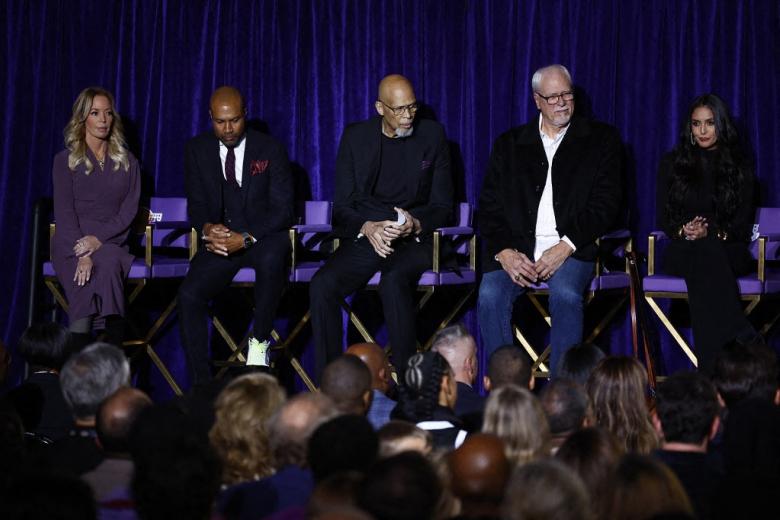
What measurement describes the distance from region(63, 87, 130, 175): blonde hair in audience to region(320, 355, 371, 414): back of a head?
3094mm

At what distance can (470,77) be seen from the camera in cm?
667

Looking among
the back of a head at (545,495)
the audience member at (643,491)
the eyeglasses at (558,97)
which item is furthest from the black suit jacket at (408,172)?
the back of a head at (545,495)

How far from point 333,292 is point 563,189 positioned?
1.28 metres

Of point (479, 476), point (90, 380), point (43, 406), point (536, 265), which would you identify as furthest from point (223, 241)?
point (479, 476)

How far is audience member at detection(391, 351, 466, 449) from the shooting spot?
3.61m

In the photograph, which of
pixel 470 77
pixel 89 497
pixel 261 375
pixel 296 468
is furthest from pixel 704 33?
pixel 89 497

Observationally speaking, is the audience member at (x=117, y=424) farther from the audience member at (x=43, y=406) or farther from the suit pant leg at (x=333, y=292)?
the suit pant leg at (x=333, y=292)

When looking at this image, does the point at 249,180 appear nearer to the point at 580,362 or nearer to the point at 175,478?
the point at 580,362

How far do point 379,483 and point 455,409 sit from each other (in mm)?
1671

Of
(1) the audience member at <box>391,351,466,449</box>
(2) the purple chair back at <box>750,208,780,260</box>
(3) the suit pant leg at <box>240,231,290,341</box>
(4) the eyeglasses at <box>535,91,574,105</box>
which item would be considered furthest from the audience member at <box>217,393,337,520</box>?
(2) the purple chair back at <box>750,208,780,260</box>

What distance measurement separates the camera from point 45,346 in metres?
4.82

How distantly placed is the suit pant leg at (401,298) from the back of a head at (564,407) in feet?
7.41

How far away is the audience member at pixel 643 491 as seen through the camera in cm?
245

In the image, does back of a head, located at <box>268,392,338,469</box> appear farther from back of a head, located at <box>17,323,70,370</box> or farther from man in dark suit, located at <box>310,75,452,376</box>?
man in dark suit, located at <box>310,75,452,376</box>
